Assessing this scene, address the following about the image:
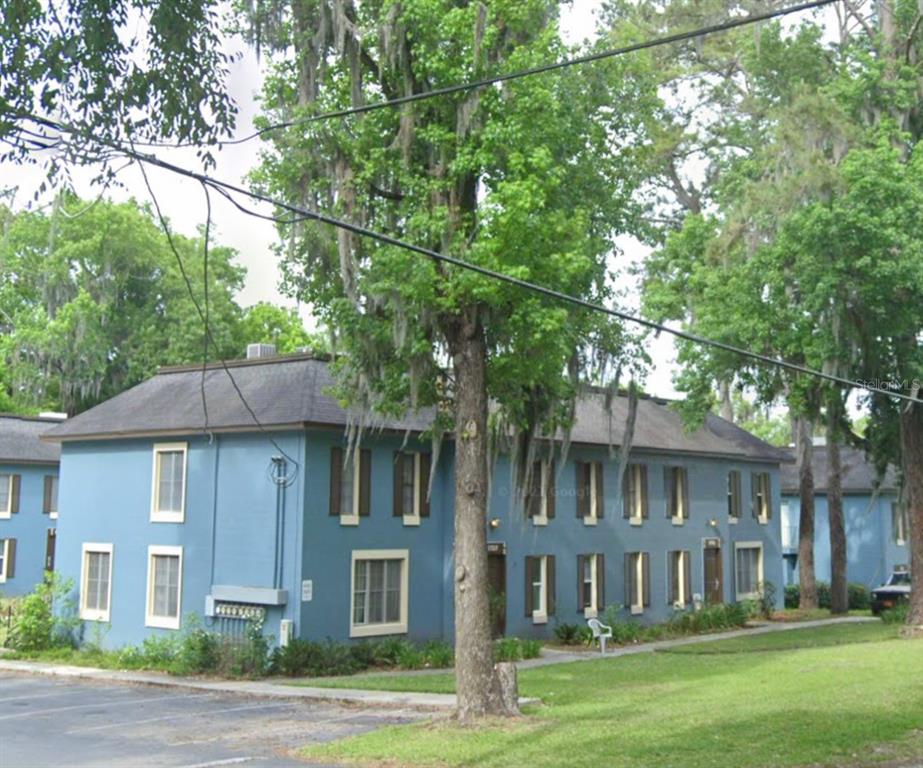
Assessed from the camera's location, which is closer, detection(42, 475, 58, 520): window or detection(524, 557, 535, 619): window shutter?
detection(524, 557, 535, 619): window shutter

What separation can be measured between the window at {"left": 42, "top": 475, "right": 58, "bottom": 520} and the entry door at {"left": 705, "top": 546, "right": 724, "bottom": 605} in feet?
74.8

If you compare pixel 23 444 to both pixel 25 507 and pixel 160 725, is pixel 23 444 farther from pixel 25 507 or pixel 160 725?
pixel 160 725

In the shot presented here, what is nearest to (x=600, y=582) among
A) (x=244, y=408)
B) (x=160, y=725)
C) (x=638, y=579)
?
(x=638, y=579)

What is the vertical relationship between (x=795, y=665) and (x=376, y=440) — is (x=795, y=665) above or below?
below

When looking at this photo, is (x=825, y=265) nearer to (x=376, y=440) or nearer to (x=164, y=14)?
(x=376, y=440)

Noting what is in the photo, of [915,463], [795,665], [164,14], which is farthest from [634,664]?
[164,14]

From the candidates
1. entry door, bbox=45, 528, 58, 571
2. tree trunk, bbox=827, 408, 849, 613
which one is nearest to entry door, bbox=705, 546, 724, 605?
tree trunk, bbox=827, 408, 849, 613

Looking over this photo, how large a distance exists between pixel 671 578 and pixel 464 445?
19084mm

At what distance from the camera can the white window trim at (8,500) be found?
129 ft

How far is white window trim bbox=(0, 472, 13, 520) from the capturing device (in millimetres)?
39375

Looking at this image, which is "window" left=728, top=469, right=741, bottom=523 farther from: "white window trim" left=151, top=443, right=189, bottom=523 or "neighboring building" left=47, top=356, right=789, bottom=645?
"white window trim" left=151, top=443, right=189, bottom=523

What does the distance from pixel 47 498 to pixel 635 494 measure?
21375 mm

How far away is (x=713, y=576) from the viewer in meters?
35.7

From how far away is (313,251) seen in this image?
18.2m
